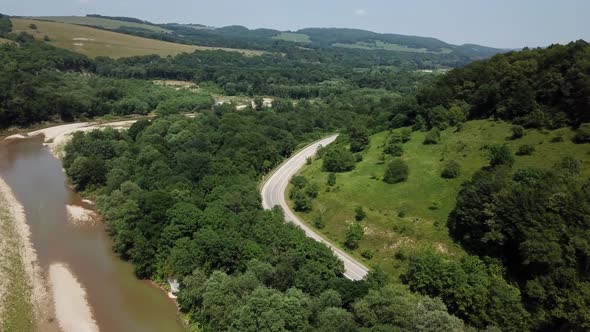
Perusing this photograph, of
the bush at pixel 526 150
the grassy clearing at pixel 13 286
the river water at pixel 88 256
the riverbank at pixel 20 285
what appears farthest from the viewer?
the bush at pixel 526 150

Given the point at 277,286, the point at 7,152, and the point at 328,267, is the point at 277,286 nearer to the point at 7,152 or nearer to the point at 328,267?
the point at 328,267

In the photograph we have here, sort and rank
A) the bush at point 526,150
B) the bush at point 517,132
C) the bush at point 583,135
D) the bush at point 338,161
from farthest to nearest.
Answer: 1. the bush at point 338,161
2. the bush at point 517,132
3. the bush at point 526,150
4. the bush at point 583,135

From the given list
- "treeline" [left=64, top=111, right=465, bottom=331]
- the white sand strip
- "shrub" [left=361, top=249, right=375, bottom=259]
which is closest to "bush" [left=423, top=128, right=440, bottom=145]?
"shrub" [left=361, top=249, right=375, bottom=259]

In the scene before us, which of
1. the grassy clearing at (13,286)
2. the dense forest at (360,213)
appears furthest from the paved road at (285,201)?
the grassy clearing at (13,286)

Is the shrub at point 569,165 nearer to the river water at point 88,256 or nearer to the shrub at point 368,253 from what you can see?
the shrub at point 368,253

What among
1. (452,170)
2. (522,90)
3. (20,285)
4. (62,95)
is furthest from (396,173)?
(62,95)

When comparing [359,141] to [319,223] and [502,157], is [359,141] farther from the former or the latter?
[502,157]

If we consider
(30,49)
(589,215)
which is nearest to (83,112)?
(30,49)
